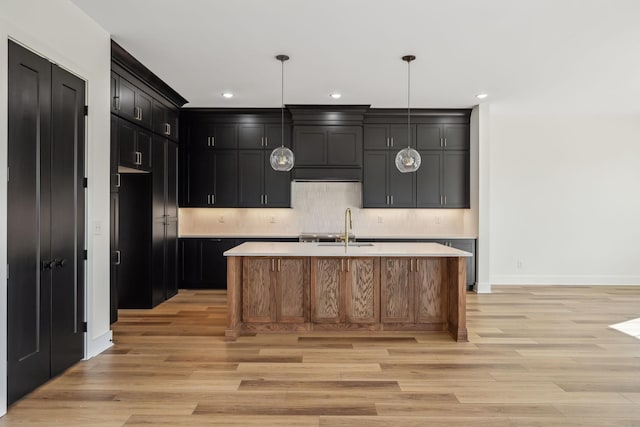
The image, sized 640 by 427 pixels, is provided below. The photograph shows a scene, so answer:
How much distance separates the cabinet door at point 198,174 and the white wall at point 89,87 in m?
2.87

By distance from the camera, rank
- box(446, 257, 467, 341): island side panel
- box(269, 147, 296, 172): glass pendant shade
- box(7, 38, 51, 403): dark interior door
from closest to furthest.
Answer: box(7, 38, 51, 403): dark interior door < box(446, 257, 467, 341): island side panel < box(269, 147, 296, 172): glass pendant shade

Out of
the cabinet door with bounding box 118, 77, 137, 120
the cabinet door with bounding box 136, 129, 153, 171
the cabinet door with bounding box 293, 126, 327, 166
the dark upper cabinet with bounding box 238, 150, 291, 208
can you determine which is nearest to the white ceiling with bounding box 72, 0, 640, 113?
the cabinet door with bounding box 118, 77, 137, 120

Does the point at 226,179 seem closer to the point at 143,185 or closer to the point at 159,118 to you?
the point at 159,118

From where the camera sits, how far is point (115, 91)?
446cm

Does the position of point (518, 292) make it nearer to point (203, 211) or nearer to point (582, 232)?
point (582, 232)

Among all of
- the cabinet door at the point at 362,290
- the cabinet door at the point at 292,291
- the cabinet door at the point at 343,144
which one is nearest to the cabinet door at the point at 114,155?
the cabinet door at the point at 292,291

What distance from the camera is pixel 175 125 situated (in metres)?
6.49

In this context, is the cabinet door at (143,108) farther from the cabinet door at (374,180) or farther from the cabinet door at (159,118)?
the cabinet door at (374,180)

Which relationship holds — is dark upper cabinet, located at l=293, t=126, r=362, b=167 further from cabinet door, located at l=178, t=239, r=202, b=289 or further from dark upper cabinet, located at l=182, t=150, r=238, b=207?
cabinet door, located at l=178, t=239, r=202, b=289

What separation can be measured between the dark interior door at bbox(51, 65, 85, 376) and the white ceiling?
0.80 meters

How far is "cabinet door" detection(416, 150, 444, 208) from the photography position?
7.00 meters

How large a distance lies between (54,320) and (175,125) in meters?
3.88

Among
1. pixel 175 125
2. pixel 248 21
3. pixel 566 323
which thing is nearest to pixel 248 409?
pixel 248 21

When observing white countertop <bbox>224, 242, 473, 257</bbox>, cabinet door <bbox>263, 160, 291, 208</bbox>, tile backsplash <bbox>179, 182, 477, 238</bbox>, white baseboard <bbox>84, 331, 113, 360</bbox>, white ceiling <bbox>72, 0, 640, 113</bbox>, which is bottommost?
white baseboard <bbox>84, 331, 113, 360</bbox>
